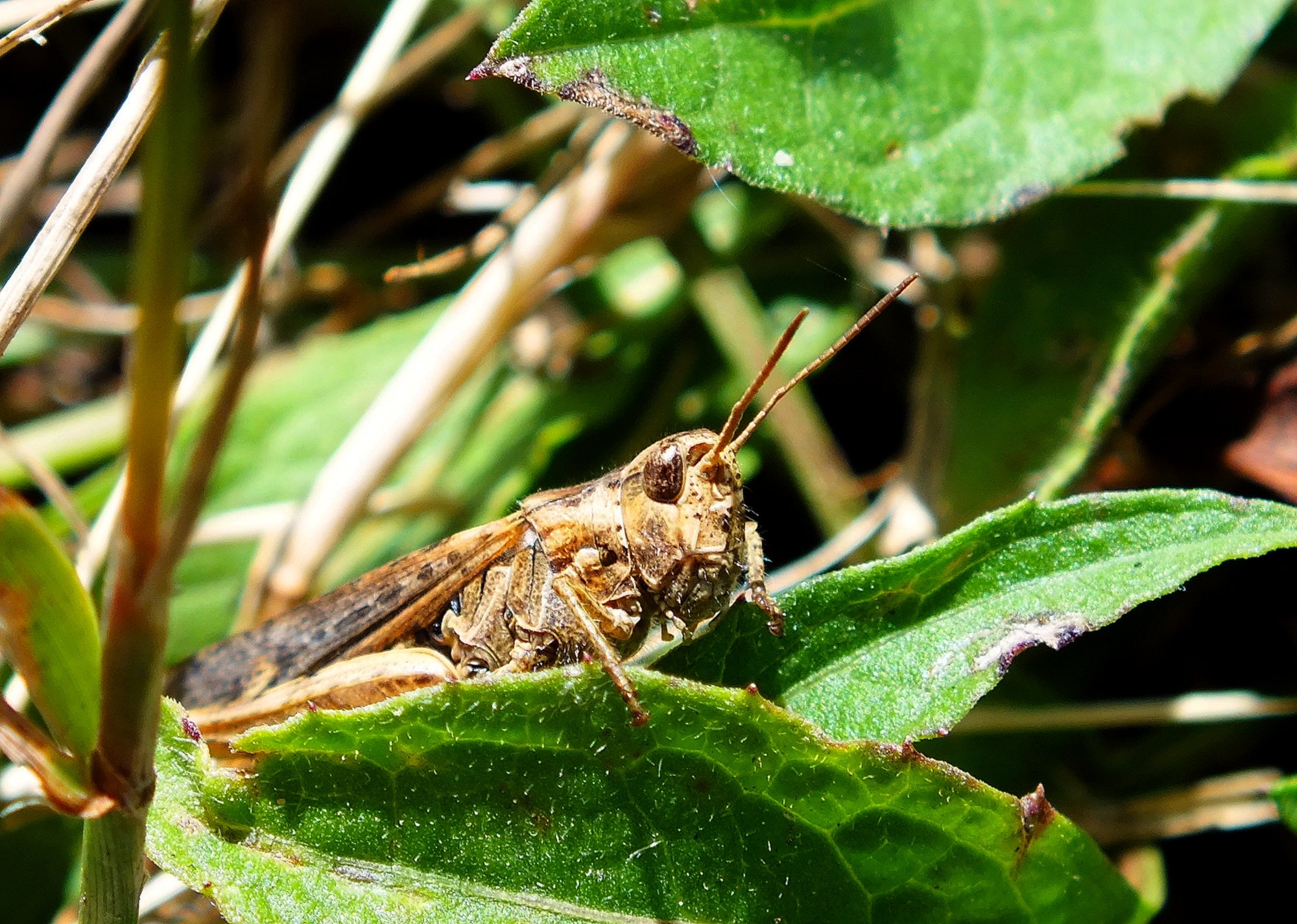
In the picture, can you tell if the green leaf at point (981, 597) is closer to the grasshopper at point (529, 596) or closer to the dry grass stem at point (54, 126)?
the grasshopper at point (529, 596)

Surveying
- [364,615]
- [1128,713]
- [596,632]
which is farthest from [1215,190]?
[364,615]

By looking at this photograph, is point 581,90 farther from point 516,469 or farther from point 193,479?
point 516,469

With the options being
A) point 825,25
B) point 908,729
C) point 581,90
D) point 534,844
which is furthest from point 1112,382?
point 534,844

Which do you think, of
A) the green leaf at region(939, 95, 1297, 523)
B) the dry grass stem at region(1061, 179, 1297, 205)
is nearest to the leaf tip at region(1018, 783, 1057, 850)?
the green leaf at region(939, 95, 1297, 523)

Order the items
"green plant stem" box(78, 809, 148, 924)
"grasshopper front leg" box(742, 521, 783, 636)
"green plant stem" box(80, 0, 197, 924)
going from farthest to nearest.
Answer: "grasshopper front leg" box(742, 521, 783, 636) < "green plant stem" box(78, 809, 148, 924) < "green plant stem" box(80, 0, 197, 924)

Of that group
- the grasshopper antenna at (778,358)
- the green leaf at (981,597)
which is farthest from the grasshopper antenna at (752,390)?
the green leaf at (981,597)

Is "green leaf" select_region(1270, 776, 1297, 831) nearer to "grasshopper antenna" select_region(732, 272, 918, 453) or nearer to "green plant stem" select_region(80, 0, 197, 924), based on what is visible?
"grasshopper antenna" select_region(732, 272, 918, 453)
